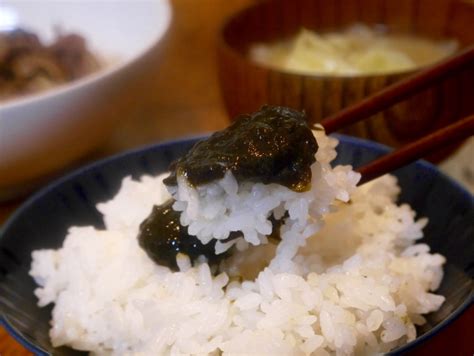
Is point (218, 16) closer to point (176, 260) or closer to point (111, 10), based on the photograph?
point (111, 10)

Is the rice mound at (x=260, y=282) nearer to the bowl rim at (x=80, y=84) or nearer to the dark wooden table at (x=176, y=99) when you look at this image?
the dark wooden table at (x=176, y=99)

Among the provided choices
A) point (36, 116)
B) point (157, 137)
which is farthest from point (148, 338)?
point (157, 137)

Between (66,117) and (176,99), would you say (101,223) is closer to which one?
(66,117)

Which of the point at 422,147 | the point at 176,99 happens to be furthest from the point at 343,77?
the point at 176,99

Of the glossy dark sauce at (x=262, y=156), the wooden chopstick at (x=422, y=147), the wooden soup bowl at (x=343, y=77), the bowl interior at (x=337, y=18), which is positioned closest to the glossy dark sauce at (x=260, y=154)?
the glossy dark sauce at (x=262, y=156)

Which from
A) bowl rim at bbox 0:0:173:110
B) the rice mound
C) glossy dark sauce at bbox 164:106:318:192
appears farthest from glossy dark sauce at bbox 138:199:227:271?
bowl rim at bbox 0:0:173:110

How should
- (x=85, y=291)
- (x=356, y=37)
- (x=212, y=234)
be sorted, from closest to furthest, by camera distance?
(x=212, y=234) < (x=85, y=291) < (x=356, y=37)
